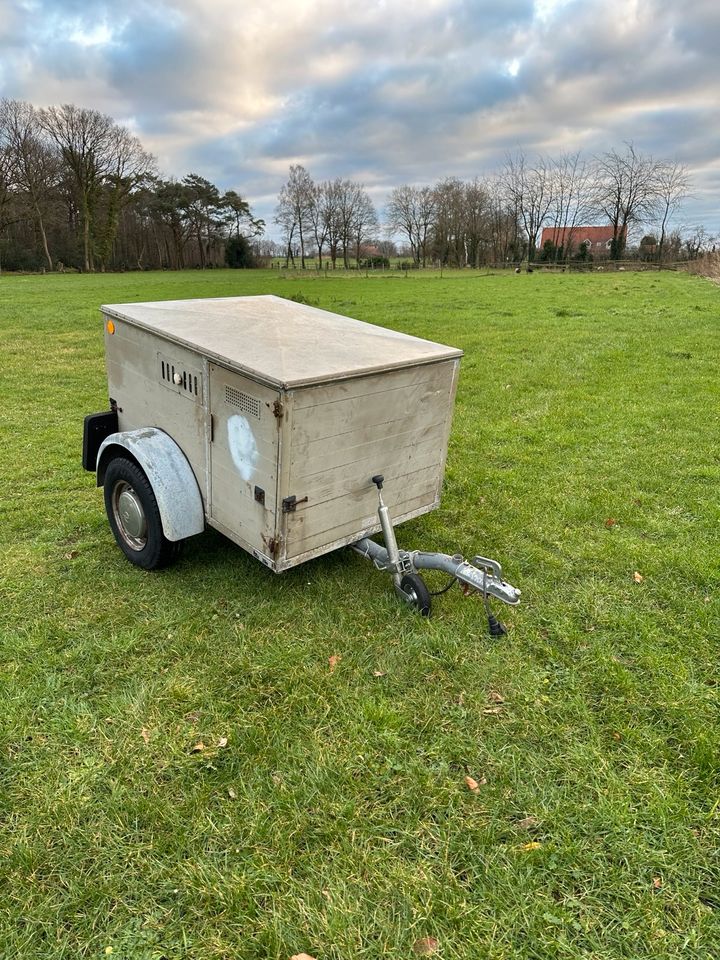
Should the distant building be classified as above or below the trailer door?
above

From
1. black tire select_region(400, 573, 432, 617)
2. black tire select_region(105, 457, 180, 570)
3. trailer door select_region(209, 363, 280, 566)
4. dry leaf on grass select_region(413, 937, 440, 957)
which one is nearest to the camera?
dry leaf on grass select_region(413, 937, 440, 957)

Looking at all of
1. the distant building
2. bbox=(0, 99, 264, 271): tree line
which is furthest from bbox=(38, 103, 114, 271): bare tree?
the distant building

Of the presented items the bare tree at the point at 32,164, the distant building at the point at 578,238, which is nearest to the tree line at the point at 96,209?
the bare tree at the point at 32,164

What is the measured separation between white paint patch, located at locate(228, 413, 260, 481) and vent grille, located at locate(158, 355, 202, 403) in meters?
0.36

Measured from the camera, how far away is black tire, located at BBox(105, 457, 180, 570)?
3.88 meters

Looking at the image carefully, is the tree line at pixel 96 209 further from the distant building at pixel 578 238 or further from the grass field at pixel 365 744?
the grass field at pixel 365 744

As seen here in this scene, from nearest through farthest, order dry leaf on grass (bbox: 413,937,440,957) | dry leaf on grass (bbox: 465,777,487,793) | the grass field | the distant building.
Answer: dry leaf on grass (bbox: 413,937,440,957) < the grass field < dry leaf on grass (bbox: 465,777,487,793) < the distant building

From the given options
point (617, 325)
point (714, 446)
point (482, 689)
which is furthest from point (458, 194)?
point (482, 689)

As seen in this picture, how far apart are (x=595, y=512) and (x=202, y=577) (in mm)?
3399

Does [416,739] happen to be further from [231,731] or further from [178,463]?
[178,463]

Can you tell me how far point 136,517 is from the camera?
4055 mm

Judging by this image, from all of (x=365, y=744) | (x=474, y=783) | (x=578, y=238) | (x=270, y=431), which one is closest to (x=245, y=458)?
(x=270, y=431)

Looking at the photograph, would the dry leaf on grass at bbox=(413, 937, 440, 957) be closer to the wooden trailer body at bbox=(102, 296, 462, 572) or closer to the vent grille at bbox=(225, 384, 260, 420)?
the wooden trailer body at bbox=(102, 296, 462, 572)

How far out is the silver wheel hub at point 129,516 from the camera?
4.02 m
